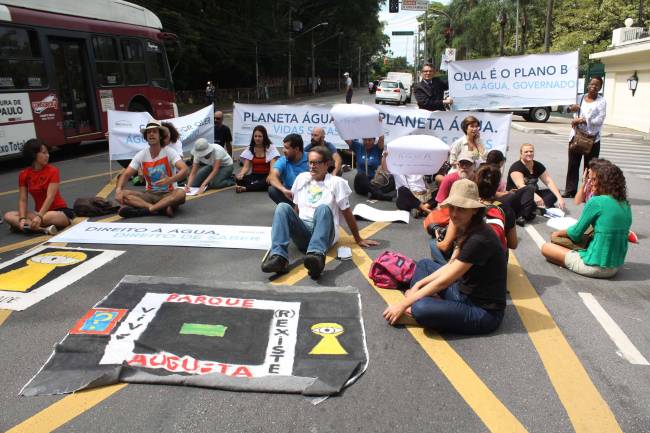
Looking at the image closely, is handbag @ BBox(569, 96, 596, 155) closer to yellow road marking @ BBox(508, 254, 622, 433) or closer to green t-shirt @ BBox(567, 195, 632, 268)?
green t-shirt @ BBox(567, 195, 632, 268)

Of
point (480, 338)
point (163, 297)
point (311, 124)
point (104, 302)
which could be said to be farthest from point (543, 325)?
point (311, 124)

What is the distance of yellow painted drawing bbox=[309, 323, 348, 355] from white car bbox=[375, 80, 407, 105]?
114 feet

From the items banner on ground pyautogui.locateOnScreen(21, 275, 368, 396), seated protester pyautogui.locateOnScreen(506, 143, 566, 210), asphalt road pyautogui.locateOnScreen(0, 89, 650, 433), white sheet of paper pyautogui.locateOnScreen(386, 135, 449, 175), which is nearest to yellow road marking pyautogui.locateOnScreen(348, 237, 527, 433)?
asphalt road pyautogui.locateOnScreen(0, 89, 650, 433)

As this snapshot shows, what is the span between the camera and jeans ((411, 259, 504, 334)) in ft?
11.9

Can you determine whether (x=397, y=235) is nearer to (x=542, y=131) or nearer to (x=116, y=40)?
(x=116, y=40)

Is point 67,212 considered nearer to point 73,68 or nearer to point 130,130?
point 130,130

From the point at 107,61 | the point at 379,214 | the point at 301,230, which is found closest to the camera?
the point at 301,230

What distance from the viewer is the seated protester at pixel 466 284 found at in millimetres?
3484

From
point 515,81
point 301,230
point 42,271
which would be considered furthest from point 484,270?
point 515,81

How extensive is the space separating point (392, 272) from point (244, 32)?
40068 mm

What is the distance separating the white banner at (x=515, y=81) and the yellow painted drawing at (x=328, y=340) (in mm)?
6211

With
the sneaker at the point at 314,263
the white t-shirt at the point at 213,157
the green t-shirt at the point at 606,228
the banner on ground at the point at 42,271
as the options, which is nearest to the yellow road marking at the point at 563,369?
the green t-shirt at the point at 606,228

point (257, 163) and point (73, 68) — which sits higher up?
point (73, 68)

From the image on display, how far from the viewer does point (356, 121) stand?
8.36m
